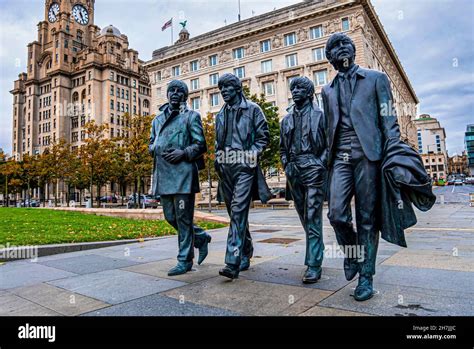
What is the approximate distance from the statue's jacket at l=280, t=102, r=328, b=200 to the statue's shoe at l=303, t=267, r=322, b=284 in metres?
1.08

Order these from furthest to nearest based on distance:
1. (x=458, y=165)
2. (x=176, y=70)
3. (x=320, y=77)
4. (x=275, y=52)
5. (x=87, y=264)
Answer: (x=458, y=165) < (x=176, y=70) < (x=275, y=52) < (x=320, y=77) < (x=87, y=264)

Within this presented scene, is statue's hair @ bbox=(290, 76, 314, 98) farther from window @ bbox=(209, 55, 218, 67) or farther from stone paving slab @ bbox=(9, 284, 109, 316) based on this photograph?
window @ bbox=(209, 55, 218, 67)

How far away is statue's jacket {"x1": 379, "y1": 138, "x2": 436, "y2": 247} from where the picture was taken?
3.18m

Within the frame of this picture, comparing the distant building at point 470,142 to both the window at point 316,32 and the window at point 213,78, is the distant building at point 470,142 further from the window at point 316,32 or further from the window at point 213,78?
the window at point 213,78

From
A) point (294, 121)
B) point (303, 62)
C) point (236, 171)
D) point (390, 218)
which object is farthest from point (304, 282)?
point (303, 62)

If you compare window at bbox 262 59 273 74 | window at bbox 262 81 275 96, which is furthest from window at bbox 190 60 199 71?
window at bbox 262 81 275 96

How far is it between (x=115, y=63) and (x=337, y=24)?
57.6 m

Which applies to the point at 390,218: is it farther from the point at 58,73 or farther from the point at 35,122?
the point at 35,122

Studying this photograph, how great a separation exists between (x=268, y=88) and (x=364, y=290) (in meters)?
45.9

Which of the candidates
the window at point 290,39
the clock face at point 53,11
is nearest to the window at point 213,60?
the window at point 290,39

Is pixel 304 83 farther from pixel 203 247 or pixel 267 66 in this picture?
pixel 267 66

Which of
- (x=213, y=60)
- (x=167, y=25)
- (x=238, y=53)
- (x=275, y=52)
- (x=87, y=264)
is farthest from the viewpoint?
(x=167, y=25)

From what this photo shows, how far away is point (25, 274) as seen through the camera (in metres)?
4.98

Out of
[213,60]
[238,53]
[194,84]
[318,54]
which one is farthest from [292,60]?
[194,84]
